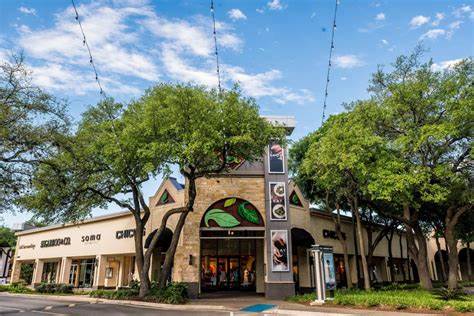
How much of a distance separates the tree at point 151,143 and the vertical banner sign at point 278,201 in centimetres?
391

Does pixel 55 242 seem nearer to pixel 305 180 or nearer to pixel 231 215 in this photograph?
pixel 231 215

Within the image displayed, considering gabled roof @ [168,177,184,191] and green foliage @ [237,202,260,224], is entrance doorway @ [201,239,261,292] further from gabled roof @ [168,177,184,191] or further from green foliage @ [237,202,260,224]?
gabled roof @ [168,177,184,191]

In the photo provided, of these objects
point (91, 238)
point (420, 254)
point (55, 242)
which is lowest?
point (420, 254)

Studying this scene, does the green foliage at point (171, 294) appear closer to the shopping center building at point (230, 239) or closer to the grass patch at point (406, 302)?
the shopping center building at point (230, 239)

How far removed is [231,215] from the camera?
849 inches

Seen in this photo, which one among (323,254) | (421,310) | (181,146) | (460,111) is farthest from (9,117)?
(460,111)

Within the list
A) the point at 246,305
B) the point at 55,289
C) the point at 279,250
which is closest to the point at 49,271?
the point at 55,289

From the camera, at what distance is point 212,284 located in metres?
25.0

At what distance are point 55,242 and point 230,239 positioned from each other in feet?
66.5

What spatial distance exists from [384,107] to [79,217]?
18.2m

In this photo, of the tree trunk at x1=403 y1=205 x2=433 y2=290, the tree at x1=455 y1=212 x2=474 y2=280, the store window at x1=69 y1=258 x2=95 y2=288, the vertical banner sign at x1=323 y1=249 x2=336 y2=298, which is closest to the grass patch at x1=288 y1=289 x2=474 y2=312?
the vertical banner sign at x1=323 y1=249 x2=336 y2=298

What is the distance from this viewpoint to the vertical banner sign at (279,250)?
67.4ft

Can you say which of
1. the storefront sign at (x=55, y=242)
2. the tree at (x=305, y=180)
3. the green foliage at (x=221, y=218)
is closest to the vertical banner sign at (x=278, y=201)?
the green foliage at (x=221, y=218)

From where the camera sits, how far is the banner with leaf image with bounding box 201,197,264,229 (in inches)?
843
